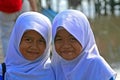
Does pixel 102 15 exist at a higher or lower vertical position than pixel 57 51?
lower

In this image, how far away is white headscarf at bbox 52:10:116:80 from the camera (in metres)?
4.95

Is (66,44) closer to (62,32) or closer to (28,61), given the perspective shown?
(62,32)

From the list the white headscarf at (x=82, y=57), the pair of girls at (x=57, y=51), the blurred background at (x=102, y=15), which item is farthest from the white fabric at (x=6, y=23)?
the blurred background at (x=102, y=15)

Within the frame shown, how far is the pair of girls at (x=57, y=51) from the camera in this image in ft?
16.3

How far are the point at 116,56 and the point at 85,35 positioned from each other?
8668mm

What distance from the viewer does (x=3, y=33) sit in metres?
7.36

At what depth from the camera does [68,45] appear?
4.95 metres

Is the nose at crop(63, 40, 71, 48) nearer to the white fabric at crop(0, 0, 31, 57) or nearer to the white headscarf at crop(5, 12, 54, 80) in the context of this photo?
the white headscarf at crop(5, 12, 54, 80)

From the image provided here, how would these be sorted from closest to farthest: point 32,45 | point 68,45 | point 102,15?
point 68,45
point 32,45
point 102,15

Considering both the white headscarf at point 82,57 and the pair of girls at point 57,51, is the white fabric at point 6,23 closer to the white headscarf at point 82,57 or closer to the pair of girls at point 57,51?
the pair of girls at point 57,51

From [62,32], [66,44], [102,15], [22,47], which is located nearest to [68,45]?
[66,44]

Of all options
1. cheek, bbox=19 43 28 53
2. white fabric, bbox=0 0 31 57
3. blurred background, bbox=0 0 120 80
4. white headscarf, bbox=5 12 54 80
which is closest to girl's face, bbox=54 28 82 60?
white headscarf, bbox=5 12 54 80

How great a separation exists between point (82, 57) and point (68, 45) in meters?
0.16

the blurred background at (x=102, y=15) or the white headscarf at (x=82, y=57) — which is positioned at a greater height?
the white headscarf at (x=82, y=57)
